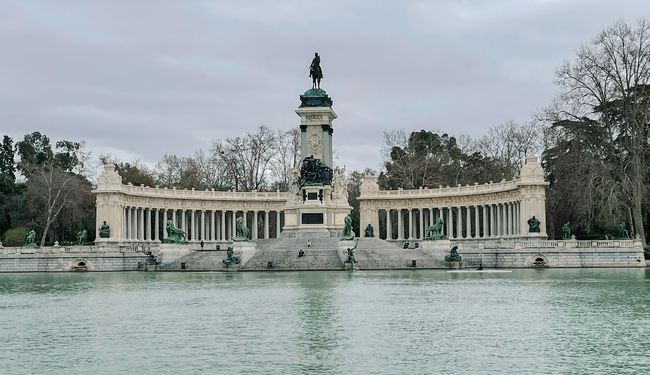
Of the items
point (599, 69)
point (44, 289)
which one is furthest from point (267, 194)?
point (44, 289)

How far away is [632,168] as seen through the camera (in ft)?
210

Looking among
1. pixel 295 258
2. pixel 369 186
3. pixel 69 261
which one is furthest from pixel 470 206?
pixel 69 261

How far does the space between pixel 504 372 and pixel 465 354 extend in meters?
2.12

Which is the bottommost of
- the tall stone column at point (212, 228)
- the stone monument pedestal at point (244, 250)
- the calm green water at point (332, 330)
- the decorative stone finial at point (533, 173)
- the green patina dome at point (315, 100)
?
the calm green water at point (332, 330)

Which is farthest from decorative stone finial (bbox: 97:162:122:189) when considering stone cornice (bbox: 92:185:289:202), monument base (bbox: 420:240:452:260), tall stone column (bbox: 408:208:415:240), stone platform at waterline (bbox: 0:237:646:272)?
monument base (bbox: 420:240:452:260)

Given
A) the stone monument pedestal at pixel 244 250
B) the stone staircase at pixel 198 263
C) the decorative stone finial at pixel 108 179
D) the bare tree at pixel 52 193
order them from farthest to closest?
the bare tree at pixel 52 193, the decorative stone finial at pixel 108 179, the stone monument pedestal at pixel 244 250, the stone staircase at pixel 198 263

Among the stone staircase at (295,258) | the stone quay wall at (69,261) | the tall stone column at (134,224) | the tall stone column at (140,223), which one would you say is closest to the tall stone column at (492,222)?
the stone staircase at (295,258)

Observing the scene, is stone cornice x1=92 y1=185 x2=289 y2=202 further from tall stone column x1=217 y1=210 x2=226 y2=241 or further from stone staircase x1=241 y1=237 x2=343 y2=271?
stone staircase x1=241 y1=237 x2=343 y2=271

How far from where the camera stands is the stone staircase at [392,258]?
5903 cm

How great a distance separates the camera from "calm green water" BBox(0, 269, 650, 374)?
18500 mm

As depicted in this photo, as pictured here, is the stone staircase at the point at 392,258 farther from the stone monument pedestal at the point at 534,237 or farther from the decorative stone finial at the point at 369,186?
the decorative stone finial at the point at 369,186

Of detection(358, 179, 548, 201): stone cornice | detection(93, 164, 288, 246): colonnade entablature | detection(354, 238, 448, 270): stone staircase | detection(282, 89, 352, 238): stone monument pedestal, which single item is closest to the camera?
detection(354, 238, 448, 270): stone staircase

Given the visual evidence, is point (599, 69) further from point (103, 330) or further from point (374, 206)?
point (103, 330)

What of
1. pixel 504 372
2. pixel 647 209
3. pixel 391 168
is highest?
pixel 391 168
